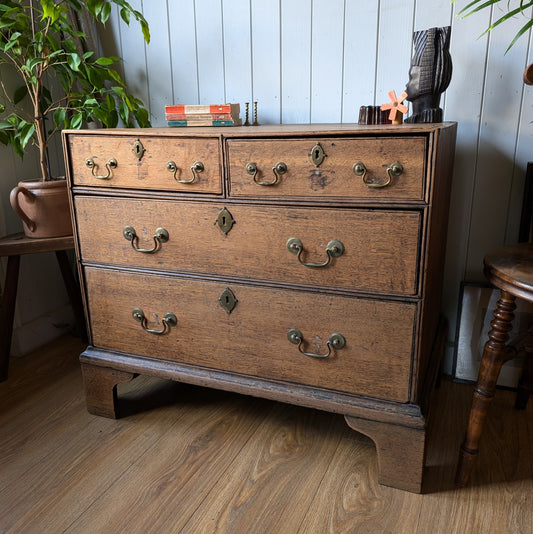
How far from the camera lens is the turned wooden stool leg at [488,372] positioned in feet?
3.65

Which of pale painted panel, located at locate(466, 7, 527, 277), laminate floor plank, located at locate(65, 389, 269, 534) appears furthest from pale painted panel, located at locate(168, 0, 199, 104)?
laminate floor plank, located at locate(65, 389, 269, 534)

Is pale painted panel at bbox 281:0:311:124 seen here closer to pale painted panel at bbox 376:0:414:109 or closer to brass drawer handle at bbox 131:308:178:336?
pale painted panel at bbox 376:0:414:109

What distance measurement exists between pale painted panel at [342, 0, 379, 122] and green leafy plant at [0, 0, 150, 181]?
2.10 ft

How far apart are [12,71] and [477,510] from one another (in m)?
1.96

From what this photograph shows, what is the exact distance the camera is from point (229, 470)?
130 centimetres

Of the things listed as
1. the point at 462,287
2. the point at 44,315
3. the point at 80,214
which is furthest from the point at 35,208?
the point at 462,287

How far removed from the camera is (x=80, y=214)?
1390mm

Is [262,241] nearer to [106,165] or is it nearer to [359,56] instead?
[106,165]

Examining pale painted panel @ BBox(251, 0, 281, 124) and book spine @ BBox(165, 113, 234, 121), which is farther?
pale painted panel @ BBox(251, 0, 281, 124)

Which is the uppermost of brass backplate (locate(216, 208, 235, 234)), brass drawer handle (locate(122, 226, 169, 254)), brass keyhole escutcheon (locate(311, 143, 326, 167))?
brass keyhole escutcheon (locate(311, 143, 326, 167))

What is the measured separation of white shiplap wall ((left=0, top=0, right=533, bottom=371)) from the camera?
4.81 feet

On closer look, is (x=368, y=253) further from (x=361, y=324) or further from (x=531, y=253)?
(x=531, y=253)

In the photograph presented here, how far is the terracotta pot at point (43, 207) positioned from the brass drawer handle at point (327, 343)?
90 centimetres

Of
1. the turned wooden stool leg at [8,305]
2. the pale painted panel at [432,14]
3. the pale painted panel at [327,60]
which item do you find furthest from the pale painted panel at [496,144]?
the turned wooden stool leg at [8,305]
